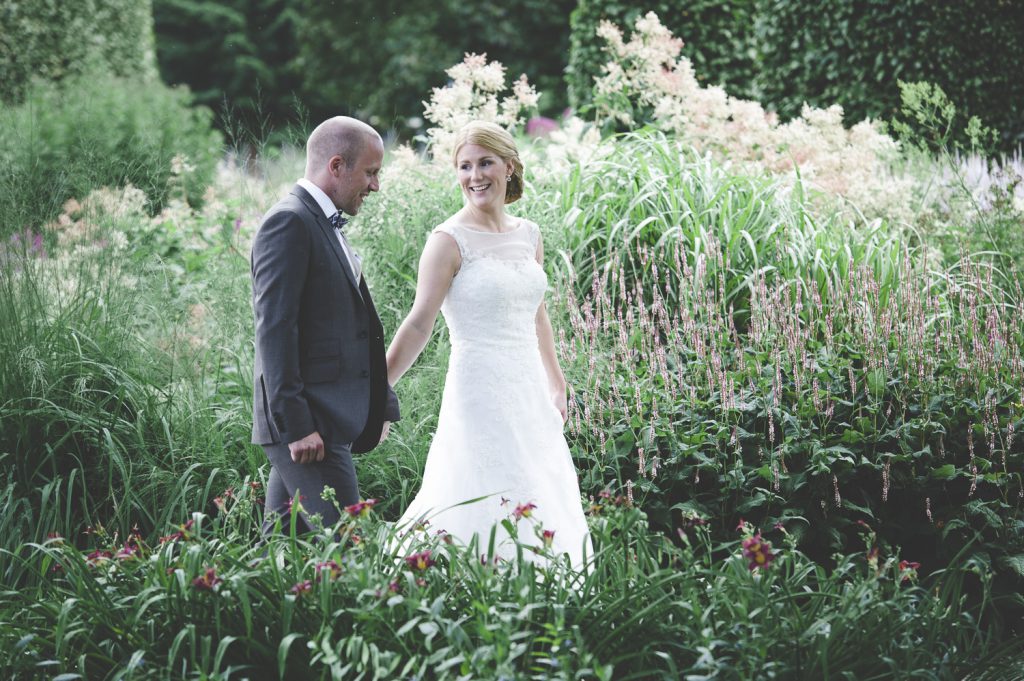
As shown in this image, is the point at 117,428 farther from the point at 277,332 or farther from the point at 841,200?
the point at 841,200

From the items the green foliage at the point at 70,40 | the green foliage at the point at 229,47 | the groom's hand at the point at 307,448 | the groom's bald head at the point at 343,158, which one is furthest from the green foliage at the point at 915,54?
the green foliage at the point at 229,47

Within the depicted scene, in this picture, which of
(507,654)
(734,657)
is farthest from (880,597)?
(507,654)

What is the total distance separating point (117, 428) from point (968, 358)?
3.76 m

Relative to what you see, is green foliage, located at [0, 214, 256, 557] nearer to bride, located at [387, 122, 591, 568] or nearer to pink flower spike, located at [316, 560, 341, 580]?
bride, located at [387, 122, 591, 568]

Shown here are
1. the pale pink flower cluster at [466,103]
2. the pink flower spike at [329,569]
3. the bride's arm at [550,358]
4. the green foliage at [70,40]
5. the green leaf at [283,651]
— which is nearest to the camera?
the green leaf at [283,651]

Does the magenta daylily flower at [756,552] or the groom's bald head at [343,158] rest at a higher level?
the groom's bald head at [343,158]

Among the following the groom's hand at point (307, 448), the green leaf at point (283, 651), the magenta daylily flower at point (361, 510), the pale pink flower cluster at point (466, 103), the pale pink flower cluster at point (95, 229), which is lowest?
the green leaf at point (283, 651)

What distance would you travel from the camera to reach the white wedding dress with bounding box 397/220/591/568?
11.3 ft

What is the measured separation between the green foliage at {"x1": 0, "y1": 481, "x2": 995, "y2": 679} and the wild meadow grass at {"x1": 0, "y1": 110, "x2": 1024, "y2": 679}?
0.03 ft

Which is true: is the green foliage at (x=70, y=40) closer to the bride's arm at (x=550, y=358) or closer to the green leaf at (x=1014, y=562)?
the bride's arm at (x=550, y=358)

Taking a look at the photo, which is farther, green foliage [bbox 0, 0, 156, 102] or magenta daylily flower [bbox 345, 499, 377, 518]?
green foliage [bbox 0, 0, 156, 102]

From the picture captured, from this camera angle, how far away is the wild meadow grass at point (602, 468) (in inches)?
A: 102

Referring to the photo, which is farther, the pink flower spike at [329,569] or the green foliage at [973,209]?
the green foliage at [973,209]

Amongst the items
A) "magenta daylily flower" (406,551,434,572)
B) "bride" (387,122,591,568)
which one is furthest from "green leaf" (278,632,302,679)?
"bride" (387,122,591,568)
